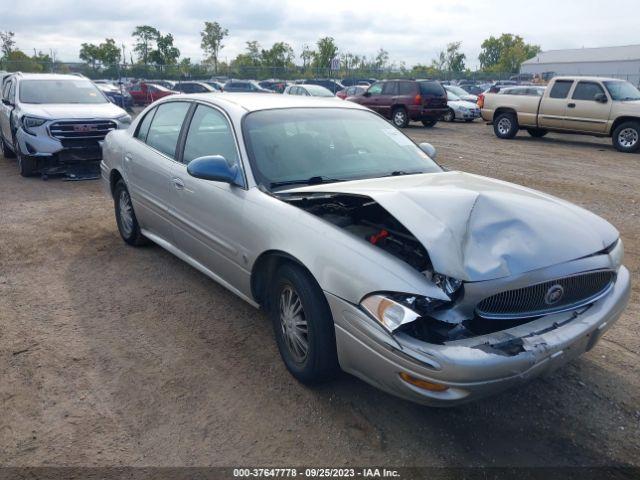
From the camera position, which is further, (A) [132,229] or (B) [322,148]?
(A) [132,229]

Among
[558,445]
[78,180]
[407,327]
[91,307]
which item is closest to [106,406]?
[91,307]

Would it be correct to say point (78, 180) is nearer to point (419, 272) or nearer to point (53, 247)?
A: point (53, 247)

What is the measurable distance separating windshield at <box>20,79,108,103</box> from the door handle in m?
7.06

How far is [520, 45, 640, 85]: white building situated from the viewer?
64.3 metres

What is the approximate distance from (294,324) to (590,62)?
78.1 meters

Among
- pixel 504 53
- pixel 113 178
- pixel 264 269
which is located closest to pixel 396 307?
pixel 264 269

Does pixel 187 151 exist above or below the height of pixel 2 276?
above

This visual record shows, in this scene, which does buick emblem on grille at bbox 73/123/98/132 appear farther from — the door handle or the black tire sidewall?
the door handle

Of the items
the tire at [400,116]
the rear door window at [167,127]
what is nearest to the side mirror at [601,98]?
the tire at [400,116]

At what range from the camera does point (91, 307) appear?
4348 mm

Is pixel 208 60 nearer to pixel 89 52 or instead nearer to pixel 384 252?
pixel 89 52

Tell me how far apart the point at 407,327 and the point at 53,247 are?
466 centimetres

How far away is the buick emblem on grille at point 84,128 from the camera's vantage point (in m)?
9.10

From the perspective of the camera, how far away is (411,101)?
19.0 m
